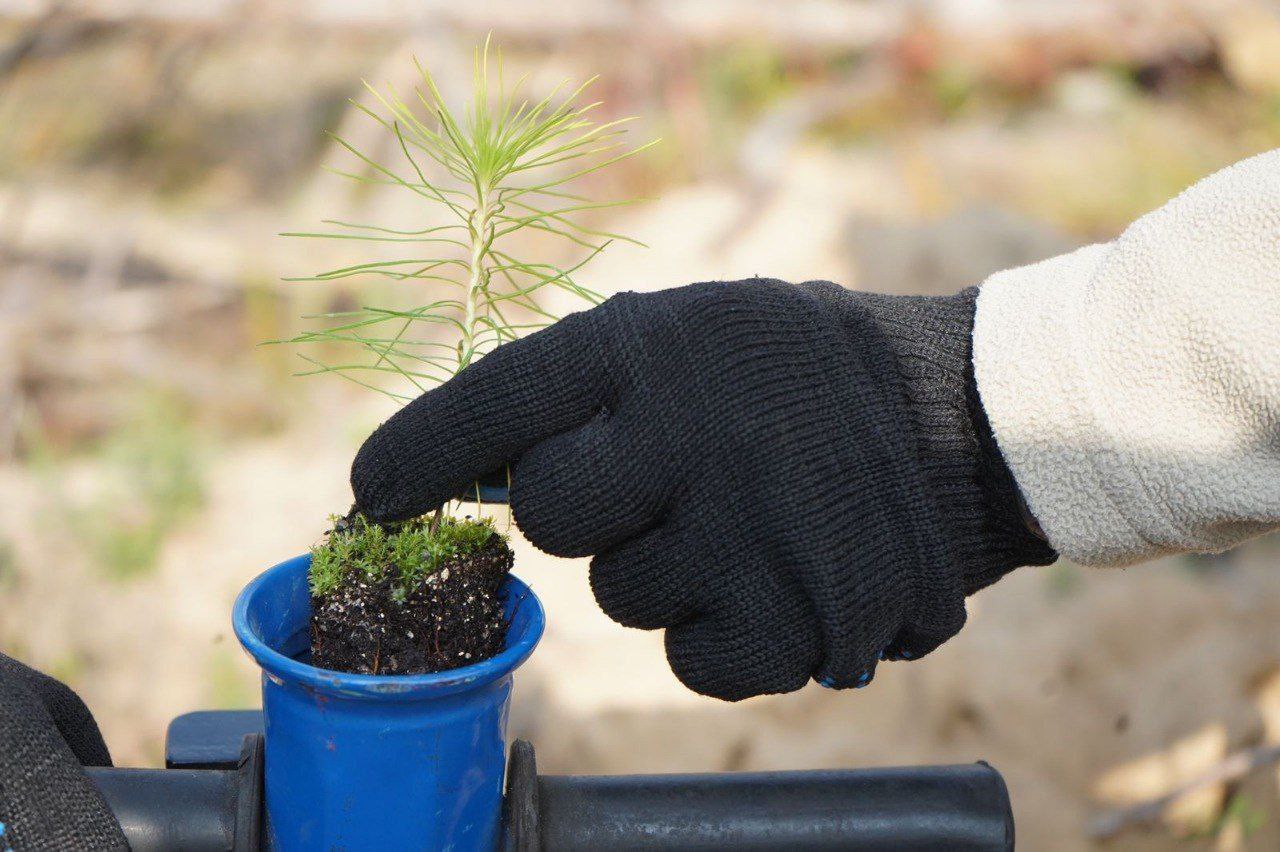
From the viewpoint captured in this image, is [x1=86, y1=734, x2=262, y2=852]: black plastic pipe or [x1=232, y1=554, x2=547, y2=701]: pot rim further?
[x1=86, y1=734, x2=262, y2=852]: black plastic pipe

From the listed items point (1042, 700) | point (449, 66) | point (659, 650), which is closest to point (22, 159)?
point (449, 66)

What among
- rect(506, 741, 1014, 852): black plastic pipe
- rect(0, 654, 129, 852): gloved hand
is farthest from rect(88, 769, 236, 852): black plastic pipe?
rect(506, 741, 1014, 852): black plastic pipe

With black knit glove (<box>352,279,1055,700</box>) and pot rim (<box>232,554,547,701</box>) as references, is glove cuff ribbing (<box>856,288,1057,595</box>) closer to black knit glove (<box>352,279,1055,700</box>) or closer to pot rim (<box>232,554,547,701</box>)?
black knit glove (<box>352,279,1055,700</box>)

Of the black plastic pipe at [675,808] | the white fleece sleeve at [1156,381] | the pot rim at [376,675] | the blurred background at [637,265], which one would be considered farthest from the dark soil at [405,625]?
the white fleece sleeve at [1156,381]

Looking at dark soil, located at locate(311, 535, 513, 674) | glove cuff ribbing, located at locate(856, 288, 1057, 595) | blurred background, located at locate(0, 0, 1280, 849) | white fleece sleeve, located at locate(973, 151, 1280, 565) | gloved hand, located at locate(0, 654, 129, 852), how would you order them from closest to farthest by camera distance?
gloved hand, located at locate(0, 654, 129, 852)
dark soil, located at locate(311, 535, 513, 674)
white fleece sleeve, located at locate(973, 151, 1280, 565)
glove cuff ribbing, located at locate(856, 288, 1057, 595)
blurred background, located at locate(0, 0, 1280, 849)

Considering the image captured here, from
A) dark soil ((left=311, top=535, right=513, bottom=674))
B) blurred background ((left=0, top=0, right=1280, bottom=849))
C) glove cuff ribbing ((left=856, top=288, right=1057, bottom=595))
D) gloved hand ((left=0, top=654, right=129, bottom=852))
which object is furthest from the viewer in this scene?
Result: blurred background ((left=0, top=0, right=1280, bottom=849))

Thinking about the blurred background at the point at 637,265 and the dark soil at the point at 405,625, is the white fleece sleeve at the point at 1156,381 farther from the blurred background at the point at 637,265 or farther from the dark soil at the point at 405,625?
the blurred background at the point at 637,265

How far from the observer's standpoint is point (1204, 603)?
330 cm

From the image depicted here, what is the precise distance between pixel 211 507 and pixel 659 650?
1742 millimetres

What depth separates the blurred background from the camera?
313 centimetres

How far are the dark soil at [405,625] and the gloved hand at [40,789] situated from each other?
0.20 m

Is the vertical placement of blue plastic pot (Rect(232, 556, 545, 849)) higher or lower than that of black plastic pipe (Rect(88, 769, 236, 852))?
higher

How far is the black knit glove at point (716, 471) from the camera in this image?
3.35ft

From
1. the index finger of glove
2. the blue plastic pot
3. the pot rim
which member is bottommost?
the blue plastic pot
